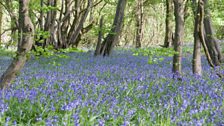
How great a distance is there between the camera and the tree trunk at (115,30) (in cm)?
1670

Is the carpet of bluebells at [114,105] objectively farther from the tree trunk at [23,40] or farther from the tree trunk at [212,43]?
the tree trunk at [212,43]

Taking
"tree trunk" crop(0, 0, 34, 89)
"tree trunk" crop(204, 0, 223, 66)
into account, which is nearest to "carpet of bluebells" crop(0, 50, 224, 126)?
"tree trunk" crop(0, 0, 34, 89)

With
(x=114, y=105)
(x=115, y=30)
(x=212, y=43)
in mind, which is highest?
(x=115, y=30)

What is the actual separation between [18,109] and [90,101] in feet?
3.30

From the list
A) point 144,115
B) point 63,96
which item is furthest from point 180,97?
point 63,96

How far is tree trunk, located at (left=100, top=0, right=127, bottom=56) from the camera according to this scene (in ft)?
54.8

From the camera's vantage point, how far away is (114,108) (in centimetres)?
496

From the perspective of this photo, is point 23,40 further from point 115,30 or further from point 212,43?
point 115,30

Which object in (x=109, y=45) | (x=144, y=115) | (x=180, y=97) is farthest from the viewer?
(x=109, y=45)

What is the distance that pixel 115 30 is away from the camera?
54.7 feet

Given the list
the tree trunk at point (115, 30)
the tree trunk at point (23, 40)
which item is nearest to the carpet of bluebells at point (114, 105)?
the tree trunk at point (23, 40)

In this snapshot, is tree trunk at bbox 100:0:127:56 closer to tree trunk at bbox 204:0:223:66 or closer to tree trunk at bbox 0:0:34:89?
A: tree trunk at bbox 204:0:223:66

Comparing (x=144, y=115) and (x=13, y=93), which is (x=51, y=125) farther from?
(x=13, y=93)

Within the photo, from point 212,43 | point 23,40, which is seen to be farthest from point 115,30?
point 23,40
